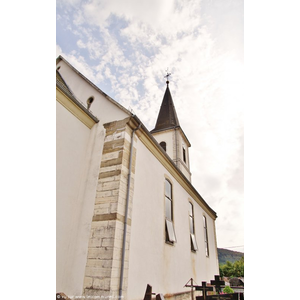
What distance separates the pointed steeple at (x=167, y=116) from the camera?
1805 cm

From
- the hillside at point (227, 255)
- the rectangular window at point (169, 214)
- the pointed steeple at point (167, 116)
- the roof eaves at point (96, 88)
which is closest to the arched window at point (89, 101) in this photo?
the roof eaves at point (96, 88)

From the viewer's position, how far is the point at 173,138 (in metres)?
16.8

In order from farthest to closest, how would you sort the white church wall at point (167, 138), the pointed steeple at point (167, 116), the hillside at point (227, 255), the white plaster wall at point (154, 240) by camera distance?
the pointed steeple at point (167, 116), the hillside at point (227, 255), the white church wall at point (167, 138), the white plaster wall at point (154, 240)

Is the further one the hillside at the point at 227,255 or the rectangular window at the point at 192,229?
the hillside at the point at 227,255

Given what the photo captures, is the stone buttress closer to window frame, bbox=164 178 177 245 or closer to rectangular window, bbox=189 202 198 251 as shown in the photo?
window frame, bbox=164 178 177 245

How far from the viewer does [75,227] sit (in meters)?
5.36

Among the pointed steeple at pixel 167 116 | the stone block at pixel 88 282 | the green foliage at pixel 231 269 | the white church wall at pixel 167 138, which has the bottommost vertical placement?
the green foliage at pixel 231 269

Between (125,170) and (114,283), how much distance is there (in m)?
2.46

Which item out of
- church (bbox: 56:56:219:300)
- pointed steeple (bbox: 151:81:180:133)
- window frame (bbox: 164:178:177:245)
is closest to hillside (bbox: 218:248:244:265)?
church (bbox: 56:56:219:300)

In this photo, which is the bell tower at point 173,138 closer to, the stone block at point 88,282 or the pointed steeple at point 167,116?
the pointed steeple at point 167,116

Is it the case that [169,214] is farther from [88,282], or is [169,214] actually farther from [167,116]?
[167,116]

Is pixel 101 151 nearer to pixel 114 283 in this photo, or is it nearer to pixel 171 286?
pixel 114 283

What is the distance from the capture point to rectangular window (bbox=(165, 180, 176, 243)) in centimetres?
765

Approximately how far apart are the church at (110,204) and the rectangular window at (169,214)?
31mm
